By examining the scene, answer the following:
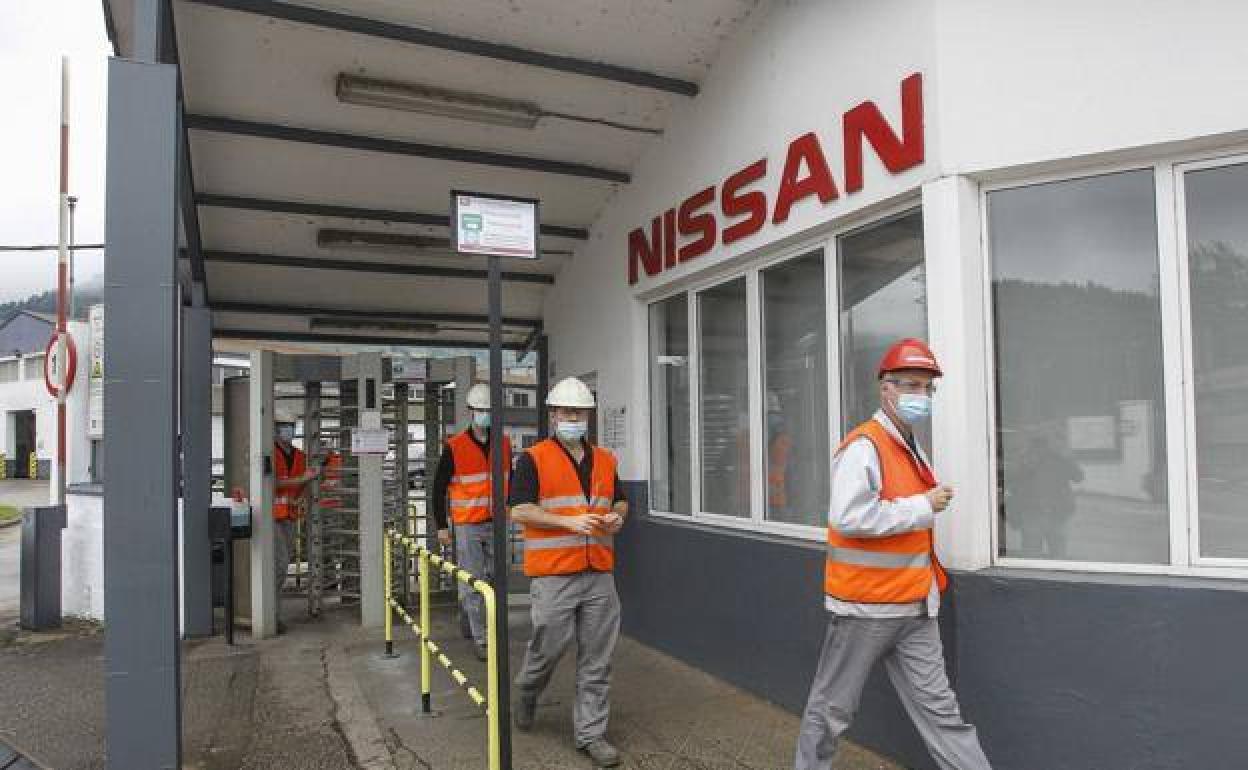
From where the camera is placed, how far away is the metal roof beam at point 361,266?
9.18m

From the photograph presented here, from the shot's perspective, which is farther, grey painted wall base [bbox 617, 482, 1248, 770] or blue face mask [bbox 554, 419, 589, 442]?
blue face mask [bbox 554, 419, 589, 442]

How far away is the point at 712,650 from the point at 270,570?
4.05 metres

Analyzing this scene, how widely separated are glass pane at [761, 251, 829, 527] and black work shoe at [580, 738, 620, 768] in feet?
5.77

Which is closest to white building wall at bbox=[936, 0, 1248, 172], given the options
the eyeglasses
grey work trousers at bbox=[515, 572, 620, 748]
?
the eyeglasses

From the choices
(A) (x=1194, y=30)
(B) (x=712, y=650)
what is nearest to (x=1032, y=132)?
(A) (x=1194, y=30)

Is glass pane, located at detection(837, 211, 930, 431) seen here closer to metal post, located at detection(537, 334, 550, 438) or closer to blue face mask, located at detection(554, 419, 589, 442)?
blue face mask, located at detection(554, 419, 589, 442)

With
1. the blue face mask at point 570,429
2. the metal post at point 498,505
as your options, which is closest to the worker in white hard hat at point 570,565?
the blue face mask at point 570,429

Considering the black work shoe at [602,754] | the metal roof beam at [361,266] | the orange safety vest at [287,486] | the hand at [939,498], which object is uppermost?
the metal roof beam at [361,266]

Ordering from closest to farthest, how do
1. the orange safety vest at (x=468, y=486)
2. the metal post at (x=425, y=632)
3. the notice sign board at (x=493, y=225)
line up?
the notice sign board at (x=493, y=225) < the metal post at (x=425, y=632) < the orange safety vest at (x=468, y=486)

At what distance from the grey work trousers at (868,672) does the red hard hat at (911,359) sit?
1.01 metres

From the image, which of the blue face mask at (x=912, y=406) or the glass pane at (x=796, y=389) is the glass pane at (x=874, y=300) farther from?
the blue face mask at (x=912, y=406)

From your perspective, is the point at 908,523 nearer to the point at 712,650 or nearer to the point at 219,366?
the point at 712,650

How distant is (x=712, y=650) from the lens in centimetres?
605

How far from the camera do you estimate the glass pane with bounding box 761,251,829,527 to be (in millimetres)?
5340
